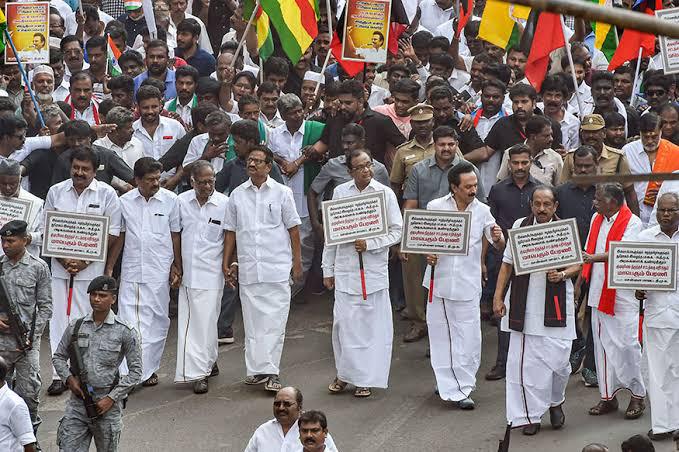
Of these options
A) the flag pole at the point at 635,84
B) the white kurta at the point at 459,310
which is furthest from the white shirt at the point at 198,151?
the flag pole at the point at 635,84

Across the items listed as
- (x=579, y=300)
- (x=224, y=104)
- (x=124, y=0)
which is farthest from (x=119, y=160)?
(x=124, y=0)

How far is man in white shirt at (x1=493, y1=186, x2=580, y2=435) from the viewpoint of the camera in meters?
9.74

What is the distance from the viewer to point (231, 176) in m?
11.7

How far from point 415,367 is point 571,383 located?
4.47 ft

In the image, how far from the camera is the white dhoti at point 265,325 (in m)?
11.0

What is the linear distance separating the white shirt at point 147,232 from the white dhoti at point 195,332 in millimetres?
338

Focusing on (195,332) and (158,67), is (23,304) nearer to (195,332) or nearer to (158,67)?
(195,332)

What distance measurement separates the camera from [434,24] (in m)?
17.6

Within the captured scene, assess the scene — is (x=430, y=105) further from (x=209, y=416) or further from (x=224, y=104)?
(x=209, y=416)

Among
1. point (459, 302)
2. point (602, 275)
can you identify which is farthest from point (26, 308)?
point (602, 275)

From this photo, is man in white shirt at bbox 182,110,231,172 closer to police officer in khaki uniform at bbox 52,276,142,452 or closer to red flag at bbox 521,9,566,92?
red flag at bbox 521,9,566,92

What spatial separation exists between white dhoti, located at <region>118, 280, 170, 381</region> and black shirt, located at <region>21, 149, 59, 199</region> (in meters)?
1.57

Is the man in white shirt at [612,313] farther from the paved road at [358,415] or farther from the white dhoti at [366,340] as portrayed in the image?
the white dhoti at [366,340]

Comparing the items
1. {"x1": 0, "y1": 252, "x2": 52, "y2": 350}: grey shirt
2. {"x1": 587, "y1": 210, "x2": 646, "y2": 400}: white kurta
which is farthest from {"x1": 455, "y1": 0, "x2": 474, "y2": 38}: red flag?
{"x1": 0, "y1": 252, "x2": 52, "y2": 350}: grey shirt
